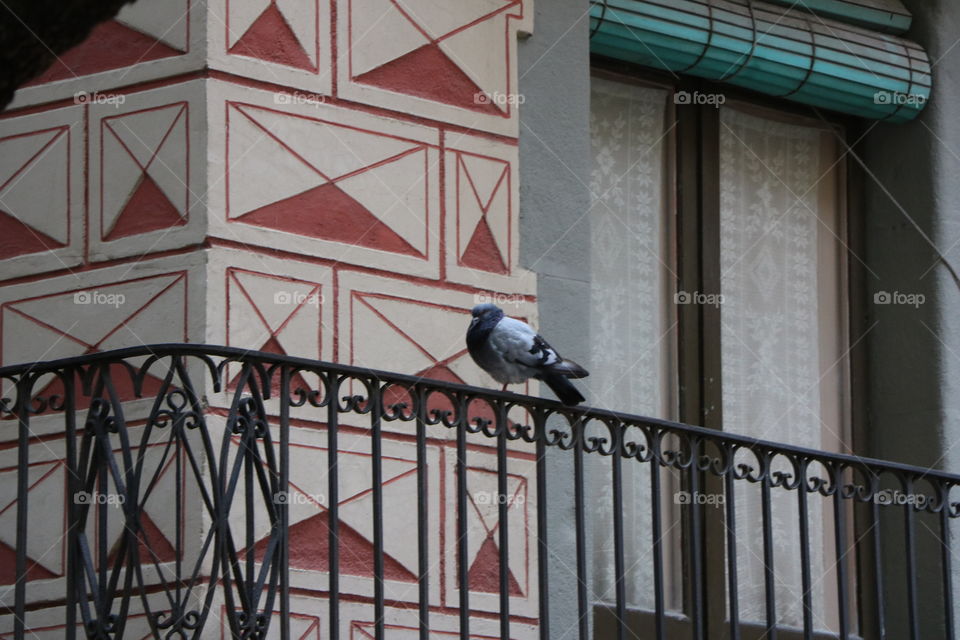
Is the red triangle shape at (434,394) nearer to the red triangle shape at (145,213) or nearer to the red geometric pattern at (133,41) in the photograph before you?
the red triangle shape at (145,213)

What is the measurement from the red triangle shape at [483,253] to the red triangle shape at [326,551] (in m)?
1.31

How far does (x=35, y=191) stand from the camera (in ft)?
29.2

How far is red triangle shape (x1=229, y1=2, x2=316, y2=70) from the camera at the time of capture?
342 inches

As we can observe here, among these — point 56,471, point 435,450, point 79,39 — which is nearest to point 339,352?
point 435,450

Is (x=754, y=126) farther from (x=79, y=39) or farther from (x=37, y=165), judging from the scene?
(x=79, y=39)

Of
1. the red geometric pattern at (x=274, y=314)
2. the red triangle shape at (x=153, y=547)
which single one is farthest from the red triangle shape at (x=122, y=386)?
the red triangle shape at (x=153, y=547)

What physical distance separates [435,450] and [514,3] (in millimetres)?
2056

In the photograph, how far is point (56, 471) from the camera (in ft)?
27.8

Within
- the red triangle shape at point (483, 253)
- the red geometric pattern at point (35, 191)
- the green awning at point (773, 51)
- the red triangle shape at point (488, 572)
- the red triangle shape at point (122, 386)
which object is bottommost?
the red triangle shape at point (488, 572)

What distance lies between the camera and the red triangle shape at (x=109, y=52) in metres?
8.75

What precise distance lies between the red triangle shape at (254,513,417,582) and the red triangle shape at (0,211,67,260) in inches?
60.6

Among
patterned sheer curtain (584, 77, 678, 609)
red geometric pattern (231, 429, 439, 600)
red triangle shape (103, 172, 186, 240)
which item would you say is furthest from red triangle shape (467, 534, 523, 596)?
red triangle shape (103, 172, 186, 240)

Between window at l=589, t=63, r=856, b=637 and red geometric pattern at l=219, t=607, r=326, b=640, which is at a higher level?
window at l=589, t=63, r=856, b=637

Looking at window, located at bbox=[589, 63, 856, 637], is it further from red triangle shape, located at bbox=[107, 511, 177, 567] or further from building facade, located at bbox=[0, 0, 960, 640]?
red triangle shape, located at bbox=[107, 511, 177, 567]
